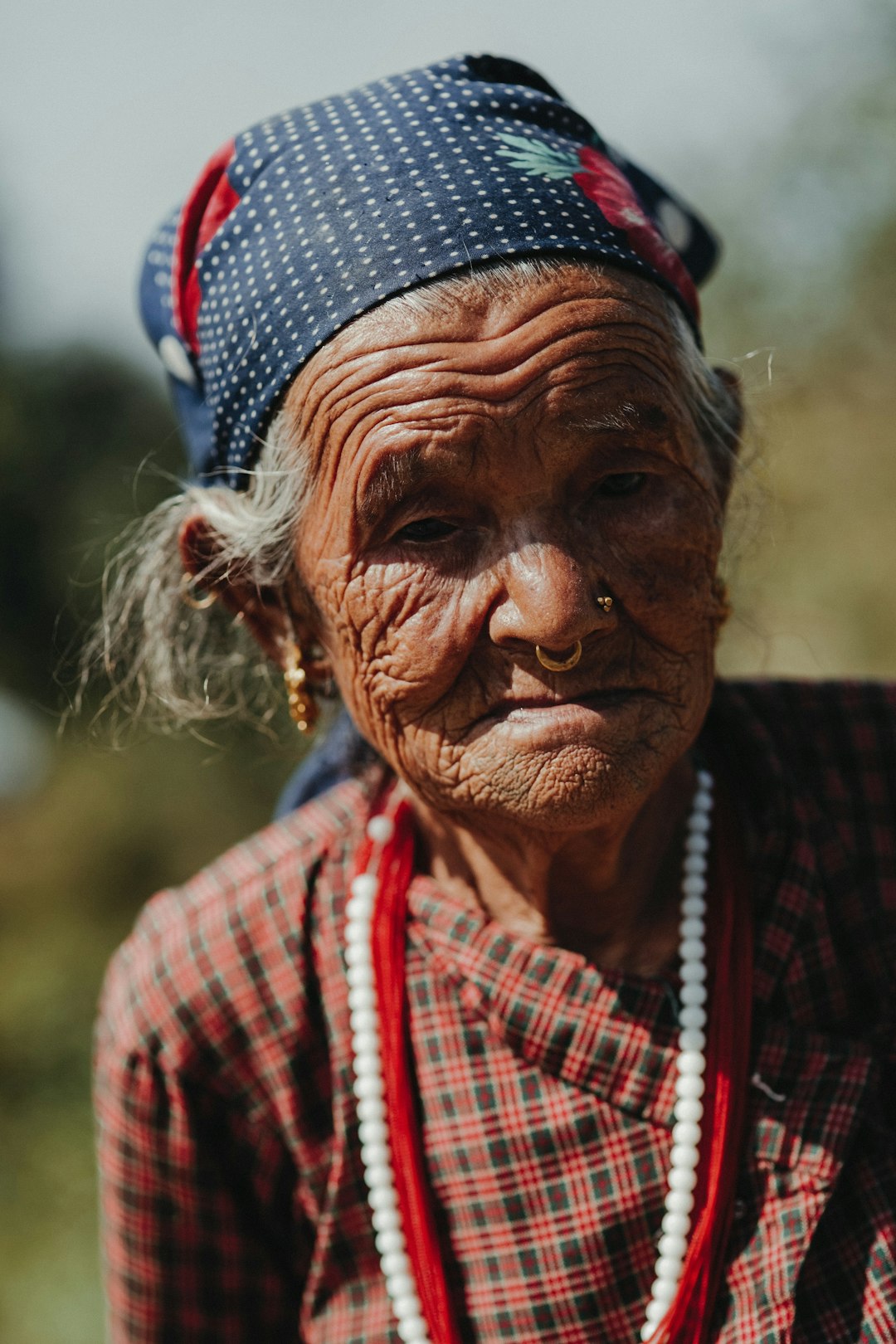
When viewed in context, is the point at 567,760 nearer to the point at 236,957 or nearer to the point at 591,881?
the point at 591,881

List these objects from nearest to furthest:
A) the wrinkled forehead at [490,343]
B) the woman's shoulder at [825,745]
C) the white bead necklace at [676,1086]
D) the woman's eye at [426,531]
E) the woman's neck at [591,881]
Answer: the wrinkled forehead at [490,343]
the woman's eye at [426,531]
the white bead necklace at [676,1086]
the woman's neck at [591,881]
the woman's shoulder at [825,745]

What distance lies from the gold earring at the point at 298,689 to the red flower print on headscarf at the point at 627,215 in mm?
794

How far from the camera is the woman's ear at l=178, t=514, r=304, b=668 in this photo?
191 cm

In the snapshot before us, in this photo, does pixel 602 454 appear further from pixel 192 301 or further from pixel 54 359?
pixel 54 359

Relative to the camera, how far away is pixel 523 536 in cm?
159

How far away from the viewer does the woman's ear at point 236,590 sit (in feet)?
6.28

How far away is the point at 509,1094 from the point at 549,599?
80 cm

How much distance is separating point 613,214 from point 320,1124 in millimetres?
1500

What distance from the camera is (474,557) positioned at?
1.64m

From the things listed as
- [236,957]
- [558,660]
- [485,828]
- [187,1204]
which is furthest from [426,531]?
[187,1204]

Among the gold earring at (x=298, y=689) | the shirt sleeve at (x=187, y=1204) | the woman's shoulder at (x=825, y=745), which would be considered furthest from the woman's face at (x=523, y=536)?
the shirt sleeve at (x=187, y=1204)

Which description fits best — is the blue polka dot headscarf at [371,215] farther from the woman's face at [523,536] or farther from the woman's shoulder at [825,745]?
the woman's shoulder at [825,745]

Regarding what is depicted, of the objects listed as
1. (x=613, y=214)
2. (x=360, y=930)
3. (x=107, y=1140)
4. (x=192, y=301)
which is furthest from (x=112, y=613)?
(x=613, y=214)

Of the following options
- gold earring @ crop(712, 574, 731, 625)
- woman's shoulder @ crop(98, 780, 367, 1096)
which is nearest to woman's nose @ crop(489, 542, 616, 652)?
gold earring @ crop(712, 574, 731, 625)
